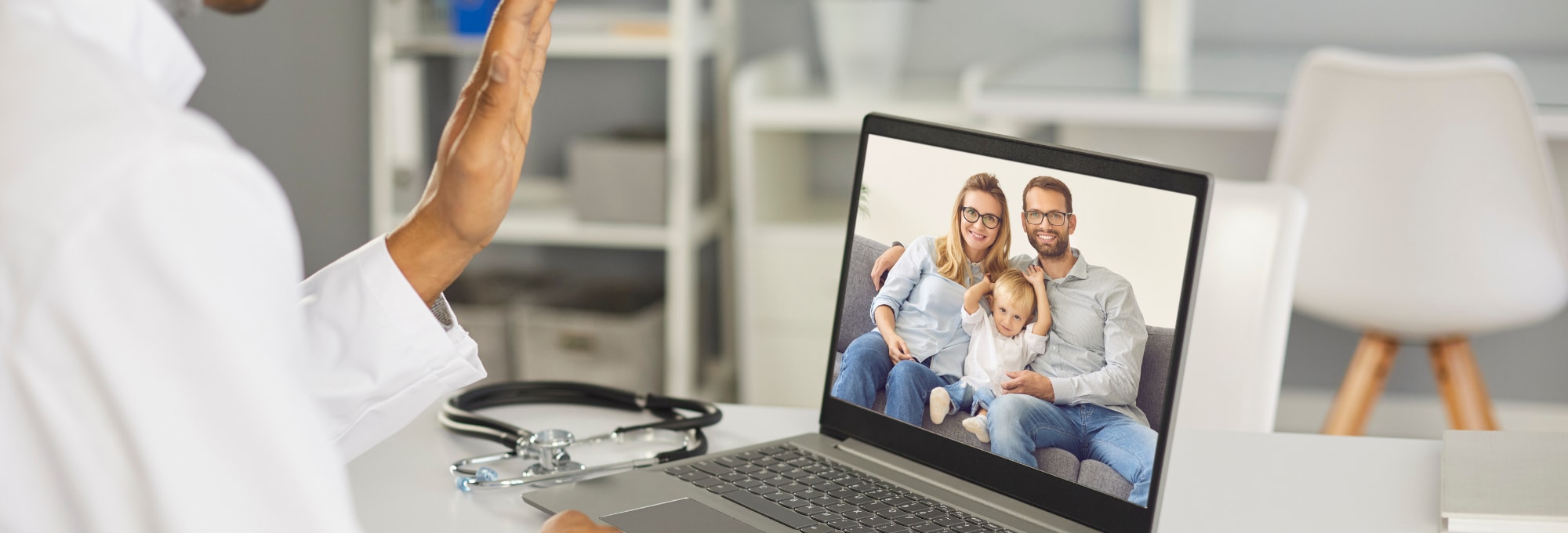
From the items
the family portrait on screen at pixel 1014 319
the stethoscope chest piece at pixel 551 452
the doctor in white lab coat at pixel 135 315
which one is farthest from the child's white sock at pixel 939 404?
the doctor in white lab coat at pixel 135 315

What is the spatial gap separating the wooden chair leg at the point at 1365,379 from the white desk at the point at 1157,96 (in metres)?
0.42

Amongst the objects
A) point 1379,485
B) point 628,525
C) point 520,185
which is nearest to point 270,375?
point 628,525

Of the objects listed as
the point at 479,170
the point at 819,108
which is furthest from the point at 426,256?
the point at 819,108

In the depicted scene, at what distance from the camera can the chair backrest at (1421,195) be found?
1784mm

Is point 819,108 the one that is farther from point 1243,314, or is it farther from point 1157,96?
point 1243,314

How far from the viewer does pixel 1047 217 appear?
755mm

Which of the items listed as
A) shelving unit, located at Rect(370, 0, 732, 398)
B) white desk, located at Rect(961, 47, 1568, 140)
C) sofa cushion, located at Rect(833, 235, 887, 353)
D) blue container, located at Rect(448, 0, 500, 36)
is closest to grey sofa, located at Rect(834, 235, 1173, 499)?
sofa cushion, located at Rect(833, 235, 887, 353)

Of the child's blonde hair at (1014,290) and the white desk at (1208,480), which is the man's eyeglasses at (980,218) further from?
the white desk at (1208,480)

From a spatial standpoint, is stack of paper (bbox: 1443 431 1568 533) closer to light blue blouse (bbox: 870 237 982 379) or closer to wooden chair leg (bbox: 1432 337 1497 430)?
light blue blouse (bbox: 870 237 982 379)

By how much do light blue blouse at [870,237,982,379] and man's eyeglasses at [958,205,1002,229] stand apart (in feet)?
0.08

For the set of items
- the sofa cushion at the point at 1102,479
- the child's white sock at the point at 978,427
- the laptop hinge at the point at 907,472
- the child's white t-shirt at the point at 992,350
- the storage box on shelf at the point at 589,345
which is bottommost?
the storage box on shelf at the point at 589,345

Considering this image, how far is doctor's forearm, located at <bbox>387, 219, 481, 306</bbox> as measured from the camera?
0.74 m

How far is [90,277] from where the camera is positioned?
42cm

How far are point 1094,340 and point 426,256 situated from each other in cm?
37
